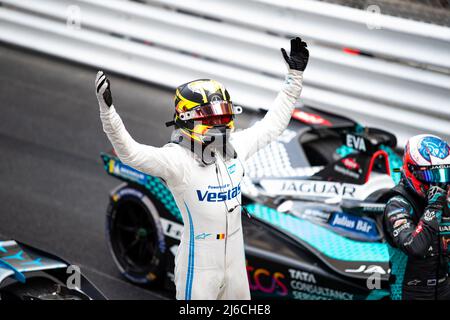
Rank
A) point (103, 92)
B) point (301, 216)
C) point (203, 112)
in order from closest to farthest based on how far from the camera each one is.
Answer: point (103, 92) < point (203, 112) < point (301, 216)

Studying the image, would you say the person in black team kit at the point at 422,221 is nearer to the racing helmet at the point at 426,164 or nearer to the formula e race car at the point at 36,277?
the racing helmet at the point at 426,164

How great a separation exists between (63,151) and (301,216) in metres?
3.54

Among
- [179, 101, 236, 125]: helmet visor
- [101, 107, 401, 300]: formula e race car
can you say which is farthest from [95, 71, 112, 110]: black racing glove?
[101, 107, 401, 300]: formula e race car

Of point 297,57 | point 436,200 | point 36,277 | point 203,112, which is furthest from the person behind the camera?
point 297,57

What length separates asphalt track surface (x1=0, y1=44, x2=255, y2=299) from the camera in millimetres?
7266

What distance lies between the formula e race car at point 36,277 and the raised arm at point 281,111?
1.30 m

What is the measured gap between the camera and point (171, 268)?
6.56 metres

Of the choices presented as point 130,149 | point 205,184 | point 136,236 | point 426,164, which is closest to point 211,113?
point 205,184

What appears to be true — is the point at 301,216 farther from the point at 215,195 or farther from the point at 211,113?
the point at 211,113

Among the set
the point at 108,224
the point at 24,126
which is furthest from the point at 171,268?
the point at 24,126

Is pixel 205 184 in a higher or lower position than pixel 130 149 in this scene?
lower

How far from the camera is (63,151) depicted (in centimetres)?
884

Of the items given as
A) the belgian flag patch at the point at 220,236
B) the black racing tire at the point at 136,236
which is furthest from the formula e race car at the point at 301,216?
the belgian flag patch at the point at 220,236

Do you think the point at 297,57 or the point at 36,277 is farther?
the point at 297,57
